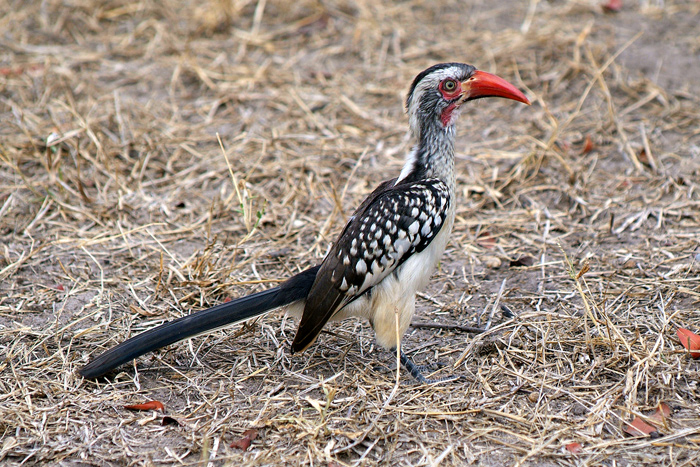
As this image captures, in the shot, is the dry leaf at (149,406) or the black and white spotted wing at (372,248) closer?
the dry leaf at (149,406)

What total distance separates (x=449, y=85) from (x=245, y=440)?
2008mm

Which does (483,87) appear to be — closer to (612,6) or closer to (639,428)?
(639,428)

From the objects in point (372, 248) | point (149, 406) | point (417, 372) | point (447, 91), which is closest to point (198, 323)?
point (149, 406)

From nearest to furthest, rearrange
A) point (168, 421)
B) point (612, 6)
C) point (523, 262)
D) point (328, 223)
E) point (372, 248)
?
point (168, 421), point (372, 248), point (523, 262), point (328, 223), point (612, 6)

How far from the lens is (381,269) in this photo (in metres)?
3.43

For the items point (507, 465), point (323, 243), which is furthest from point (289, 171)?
point (507, 465)

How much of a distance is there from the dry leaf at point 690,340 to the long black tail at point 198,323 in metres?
1.77

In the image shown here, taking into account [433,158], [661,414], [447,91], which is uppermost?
[447,91]

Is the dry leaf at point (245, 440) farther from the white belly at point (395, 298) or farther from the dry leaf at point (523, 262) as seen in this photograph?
the dry leaf at point (523, 262)

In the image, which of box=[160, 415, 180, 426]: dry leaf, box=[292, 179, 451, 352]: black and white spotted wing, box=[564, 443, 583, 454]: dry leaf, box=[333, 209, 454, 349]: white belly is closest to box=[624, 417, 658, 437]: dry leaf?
box=[564, 443, 583, 454]: dry leaf

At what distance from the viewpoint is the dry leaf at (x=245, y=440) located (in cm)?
291

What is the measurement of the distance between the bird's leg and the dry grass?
0.07 meters

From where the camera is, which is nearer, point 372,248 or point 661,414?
point 661,414

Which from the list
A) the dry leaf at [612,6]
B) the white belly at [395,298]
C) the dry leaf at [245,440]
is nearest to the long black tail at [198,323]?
the white belly at [395,298]
